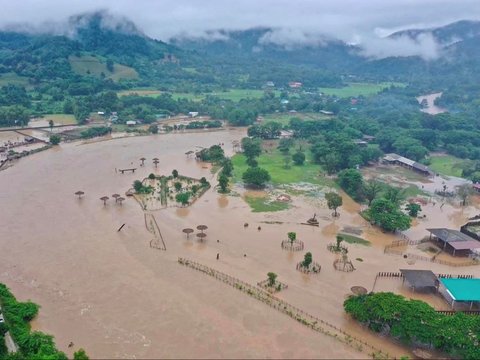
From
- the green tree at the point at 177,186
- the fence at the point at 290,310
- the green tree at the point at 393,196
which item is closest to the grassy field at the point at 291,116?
the green tree at the point at 177,186

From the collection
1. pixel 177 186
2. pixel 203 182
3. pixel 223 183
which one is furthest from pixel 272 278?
pixel 203 182

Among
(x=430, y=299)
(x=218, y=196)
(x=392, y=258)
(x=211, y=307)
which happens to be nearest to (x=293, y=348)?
(x=211, y=307)

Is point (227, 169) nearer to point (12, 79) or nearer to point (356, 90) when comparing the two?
point (12, 79)

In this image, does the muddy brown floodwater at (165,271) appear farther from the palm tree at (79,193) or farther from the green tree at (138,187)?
the green tree at (138,187)

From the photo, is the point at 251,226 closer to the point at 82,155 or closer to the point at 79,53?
the point at 82,155

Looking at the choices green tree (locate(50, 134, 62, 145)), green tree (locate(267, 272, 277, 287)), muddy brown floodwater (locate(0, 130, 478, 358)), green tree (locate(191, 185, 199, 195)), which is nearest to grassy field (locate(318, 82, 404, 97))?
green tree (locate(50, 134, 62, 145))

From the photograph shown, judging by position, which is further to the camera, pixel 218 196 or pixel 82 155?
pixel 82 155
